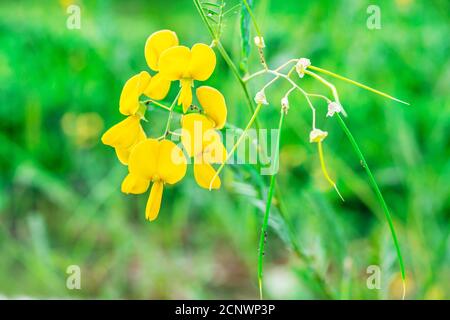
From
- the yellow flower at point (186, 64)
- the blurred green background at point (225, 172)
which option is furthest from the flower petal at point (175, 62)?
the blurred green background at point (225, 172)

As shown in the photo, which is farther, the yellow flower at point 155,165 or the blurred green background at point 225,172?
→ the blurred green background at point 225,172

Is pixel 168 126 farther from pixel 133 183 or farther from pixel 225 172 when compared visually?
pixel 225 172

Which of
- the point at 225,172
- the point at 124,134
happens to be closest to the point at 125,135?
the point at 124,134

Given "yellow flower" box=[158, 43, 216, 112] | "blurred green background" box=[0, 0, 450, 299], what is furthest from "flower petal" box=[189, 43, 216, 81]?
"blurred green background" box=[0, 0, 450, 299]

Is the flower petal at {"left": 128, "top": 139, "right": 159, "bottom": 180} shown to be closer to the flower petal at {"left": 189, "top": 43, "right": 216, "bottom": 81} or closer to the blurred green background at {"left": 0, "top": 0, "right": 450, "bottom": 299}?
the flower petal at {"left": 189, "top": 43, "right": 216, "bottom": 81}

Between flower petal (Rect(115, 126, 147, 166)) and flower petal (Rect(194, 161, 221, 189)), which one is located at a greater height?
flower petal (Rect(115, 126, 147, 166))

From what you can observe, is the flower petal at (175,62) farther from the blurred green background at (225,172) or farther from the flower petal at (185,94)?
the blurred green background at (225,172)
